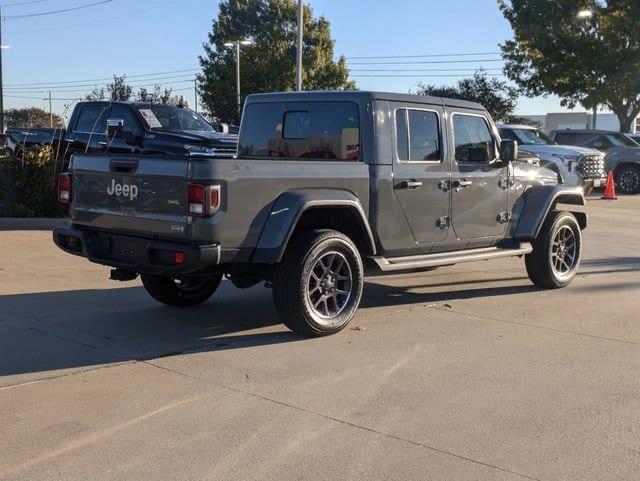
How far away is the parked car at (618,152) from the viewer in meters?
22.9

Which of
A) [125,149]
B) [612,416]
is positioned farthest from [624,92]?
[612,416]

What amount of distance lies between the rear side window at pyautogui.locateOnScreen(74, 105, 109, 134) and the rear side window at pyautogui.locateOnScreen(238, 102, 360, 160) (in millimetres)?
6878

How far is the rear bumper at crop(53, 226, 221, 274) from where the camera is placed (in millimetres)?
5641

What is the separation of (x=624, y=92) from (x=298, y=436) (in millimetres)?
30448

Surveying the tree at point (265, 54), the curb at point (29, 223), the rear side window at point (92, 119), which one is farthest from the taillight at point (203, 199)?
the tree at point (265, 54)

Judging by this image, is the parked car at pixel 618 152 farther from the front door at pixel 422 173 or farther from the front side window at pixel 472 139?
the front door at pixel 422 173

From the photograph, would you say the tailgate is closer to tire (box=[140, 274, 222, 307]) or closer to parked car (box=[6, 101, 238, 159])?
tire (box=[140, 274, 222, 307])

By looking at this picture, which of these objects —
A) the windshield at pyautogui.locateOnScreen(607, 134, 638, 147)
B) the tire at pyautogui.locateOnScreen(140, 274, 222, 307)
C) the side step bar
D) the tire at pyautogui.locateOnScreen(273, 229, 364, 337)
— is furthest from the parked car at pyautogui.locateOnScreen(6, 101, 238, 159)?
the windshield at pyautogui.locateOnScreen(607, 134, 638, 147)

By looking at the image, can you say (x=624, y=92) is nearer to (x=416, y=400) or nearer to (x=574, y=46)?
(x=574, y=46)

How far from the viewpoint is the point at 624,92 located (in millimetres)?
31297

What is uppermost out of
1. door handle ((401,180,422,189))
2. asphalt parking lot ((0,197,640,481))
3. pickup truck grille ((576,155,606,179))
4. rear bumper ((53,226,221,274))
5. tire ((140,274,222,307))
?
pickup truck grille ((576,155,606,179))

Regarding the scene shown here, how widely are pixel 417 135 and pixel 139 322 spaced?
3.01 metres

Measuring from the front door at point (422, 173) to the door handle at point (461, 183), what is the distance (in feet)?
0.41

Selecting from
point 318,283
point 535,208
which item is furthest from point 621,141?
point 318,283
